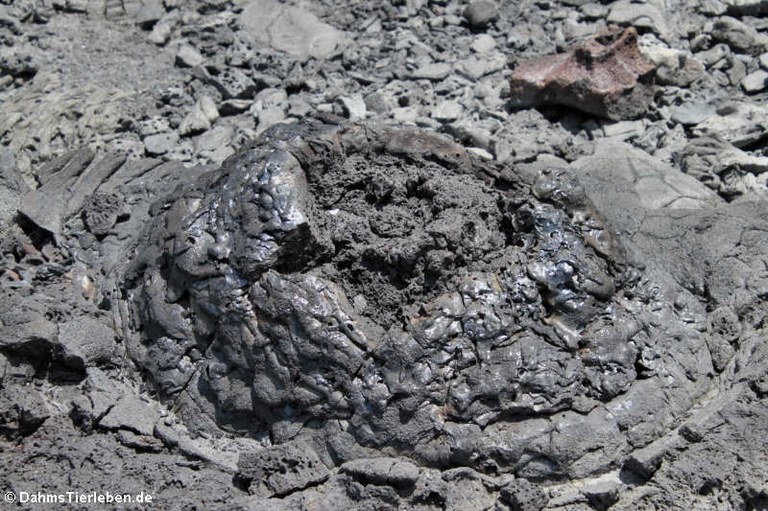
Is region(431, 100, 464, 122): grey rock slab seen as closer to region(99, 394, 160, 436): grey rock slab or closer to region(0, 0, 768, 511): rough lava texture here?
region(0, 0, 768, 511): rough lava texture

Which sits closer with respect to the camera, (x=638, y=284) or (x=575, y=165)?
(x=638, y=284)

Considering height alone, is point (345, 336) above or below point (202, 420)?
above

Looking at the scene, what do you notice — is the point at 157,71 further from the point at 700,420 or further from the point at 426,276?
the point at 700,420

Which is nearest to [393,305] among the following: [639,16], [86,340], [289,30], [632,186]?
[86,340]

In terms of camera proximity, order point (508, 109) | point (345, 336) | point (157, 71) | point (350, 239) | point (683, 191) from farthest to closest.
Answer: point (157, 71) → point (508, 109) → point (683, 191) → point (350, 239) → point (345, 336)

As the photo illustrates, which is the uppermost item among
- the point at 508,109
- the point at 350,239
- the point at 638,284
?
the point at 350,239

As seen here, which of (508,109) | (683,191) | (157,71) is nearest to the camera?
(683,191)

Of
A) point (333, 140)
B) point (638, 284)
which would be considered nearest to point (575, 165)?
point (638, 284)
